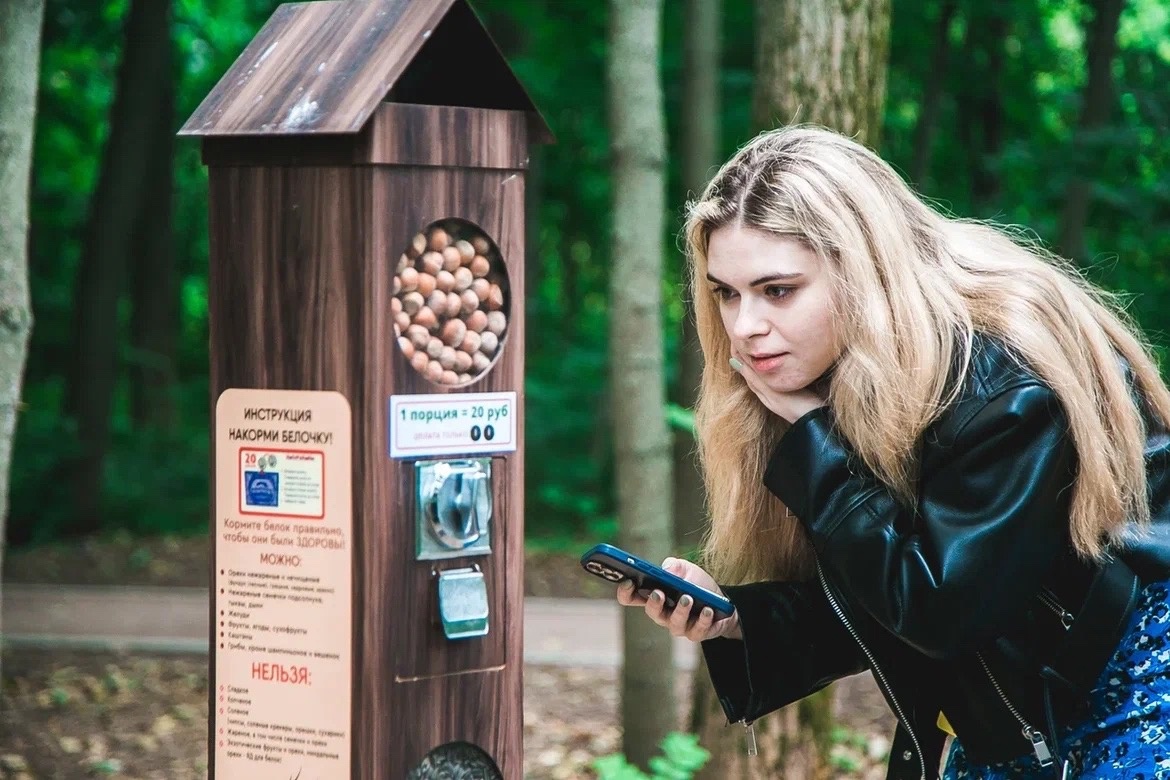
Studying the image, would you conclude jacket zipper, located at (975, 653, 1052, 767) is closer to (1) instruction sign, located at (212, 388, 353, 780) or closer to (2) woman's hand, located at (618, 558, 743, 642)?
(2) woman's hand, located at (618, 558, 743, 642)

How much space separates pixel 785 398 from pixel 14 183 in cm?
236

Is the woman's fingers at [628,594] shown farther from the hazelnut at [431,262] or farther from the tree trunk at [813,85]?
the tree trunk at [813,85]

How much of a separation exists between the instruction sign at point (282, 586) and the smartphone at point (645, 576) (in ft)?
1.84

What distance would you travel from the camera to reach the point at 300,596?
2789mm

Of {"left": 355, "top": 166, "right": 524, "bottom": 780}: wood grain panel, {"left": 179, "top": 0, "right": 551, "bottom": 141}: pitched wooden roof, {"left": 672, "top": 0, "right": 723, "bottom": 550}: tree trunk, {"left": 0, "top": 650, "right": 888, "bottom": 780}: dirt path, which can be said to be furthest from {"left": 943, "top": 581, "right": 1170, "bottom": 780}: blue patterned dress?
{"left": 672, "top": 0, "right": 723, "bottom": 550}: tree trunk

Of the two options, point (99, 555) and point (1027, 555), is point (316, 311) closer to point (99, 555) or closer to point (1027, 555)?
point (1027, 555)

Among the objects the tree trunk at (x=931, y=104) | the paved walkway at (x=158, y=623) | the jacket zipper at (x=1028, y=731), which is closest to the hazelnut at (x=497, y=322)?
the jacket zipper at (x=1028, y=731)

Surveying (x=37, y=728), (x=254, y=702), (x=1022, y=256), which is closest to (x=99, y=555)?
(x=37, y=728)

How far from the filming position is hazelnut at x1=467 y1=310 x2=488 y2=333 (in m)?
2.87

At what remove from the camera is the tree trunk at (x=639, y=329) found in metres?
4.74

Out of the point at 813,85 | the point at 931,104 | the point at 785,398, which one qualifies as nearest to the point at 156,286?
the point at 931,104

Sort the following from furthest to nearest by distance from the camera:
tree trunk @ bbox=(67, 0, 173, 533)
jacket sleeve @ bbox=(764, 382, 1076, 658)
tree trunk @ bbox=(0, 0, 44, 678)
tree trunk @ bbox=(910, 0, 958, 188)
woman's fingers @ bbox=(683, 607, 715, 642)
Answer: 1. tree trunk @ bbox=(67, 0, 173, 533)
2. tree trunk @ bbox=(910, 0, 958, 188)
3. tree trunk @ bbox=(0, 0, 44, 678)
4. woman's fingers @ bbox=(683, 607, 715, 642)
5. jacket sleeve @ bbox=(764, 382, 1076, 658)

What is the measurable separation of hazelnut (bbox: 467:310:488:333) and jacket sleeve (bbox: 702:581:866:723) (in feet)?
2.44

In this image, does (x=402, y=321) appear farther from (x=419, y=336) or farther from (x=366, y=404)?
(x=366, y=404)
